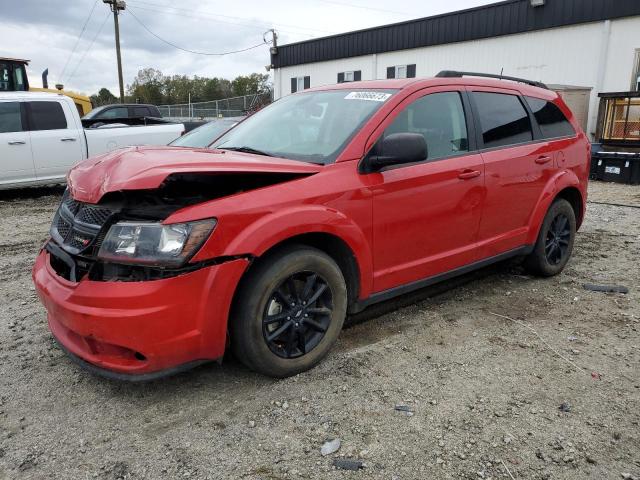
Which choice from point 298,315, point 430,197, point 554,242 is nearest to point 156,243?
point 298,315

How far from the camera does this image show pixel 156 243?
2.38 m

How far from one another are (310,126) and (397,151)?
78 centimetres

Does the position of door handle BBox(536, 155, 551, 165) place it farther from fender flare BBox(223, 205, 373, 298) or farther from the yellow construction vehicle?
the yellow construction vehicle

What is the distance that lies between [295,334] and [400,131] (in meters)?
1.49

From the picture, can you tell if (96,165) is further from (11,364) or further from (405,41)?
(405,41)

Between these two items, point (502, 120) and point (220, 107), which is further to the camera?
point (220, 107)

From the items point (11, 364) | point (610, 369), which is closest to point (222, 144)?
point (11, 364)

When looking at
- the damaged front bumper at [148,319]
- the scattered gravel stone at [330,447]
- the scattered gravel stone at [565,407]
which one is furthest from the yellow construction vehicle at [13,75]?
the scattered gravel stone at [565,407]

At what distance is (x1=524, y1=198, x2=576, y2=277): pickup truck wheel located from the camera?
457 cm

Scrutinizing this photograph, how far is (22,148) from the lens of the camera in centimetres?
866

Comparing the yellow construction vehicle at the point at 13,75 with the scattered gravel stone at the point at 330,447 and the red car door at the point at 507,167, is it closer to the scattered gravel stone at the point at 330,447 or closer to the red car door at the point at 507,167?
the red car door at the point at 507,167

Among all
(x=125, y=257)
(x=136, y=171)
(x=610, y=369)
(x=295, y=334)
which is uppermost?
(x=136, y=171)

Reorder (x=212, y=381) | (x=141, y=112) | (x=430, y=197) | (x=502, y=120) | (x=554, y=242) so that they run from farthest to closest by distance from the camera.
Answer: (x=141, y=112) → (x=554, y=242) → (x=502, y=120) → (x=430, y=197) → (x=212, y=381)

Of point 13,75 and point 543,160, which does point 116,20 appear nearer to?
point 13,75
